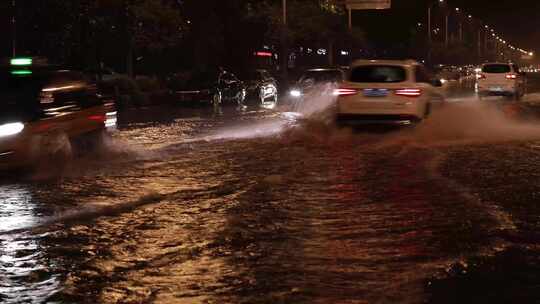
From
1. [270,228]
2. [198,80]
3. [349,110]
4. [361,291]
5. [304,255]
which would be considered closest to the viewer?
[361,291]

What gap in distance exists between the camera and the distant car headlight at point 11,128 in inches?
529

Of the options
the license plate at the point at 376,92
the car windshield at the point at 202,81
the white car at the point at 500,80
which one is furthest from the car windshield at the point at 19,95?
the white car at the point at 500,80

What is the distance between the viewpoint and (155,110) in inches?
1298

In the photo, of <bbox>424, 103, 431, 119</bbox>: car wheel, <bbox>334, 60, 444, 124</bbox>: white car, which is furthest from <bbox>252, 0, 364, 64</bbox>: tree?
<bbox>334, 60, 444, 124</bbox>: white car

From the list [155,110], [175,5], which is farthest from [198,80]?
[175,5]

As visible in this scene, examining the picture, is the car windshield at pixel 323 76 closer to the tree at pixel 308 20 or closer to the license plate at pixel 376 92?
the license plate at pixel 376 92

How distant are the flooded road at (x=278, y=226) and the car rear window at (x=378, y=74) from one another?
2878mm

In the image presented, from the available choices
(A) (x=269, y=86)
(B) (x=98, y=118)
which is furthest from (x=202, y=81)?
(B) (x=98, y=118)

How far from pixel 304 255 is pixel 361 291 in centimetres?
137

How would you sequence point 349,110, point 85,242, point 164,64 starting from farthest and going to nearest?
point 164,64 → point 349,110 → point 85,242

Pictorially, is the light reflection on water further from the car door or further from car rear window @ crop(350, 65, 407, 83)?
the car door

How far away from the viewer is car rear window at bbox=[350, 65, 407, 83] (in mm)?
20641

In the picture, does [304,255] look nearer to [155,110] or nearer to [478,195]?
[478,195]

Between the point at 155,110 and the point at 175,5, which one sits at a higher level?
the point at 175,5
